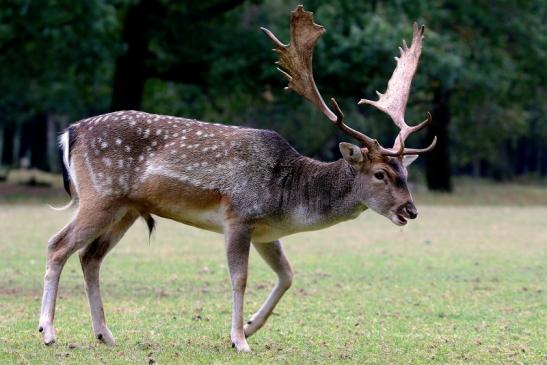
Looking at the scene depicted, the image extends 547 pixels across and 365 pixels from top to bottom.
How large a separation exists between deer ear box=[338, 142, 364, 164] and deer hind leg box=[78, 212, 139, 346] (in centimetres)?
176

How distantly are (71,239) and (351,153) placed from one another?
7.39 ft

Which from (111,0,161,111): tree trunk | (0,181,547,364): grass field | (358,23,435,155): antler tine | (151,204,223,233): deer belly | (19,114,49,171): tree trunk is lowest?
(19,114,49,171): tree trunk

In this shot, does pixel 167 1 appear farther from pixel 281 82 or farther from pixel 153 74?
pixel 281 82

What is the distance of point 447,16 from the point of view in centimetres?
3144

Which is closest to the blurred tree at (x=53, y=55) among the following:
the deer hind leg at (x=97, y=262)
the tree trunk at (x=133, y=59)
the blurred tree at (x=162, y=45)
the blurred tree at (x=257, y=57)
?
the blurred tree at (x=257, y=57)

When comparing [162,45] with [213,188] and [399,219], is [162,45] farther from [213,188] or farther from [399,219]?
[399,219]

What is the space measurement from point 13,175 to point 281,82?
1152cm

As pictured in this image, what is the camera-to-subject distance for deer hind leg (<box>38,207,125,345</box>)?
7926mm

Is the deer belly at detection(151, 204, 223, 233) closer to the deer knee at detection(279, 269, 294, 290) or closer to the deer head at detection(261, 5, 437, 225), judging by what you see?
the deer knee at detection(279, 269, 294, 290)

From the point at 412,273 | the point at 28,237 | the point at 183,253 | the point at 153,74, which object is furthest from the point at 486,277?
the point at 153,74

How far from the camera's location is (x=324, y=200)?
321 inches

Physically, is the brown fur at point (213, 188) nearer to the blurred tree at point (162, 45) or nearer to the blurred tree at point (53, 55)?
the blurred tree at point (53, 55)

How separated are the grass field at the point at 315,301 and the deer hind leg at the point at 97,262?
0.19m

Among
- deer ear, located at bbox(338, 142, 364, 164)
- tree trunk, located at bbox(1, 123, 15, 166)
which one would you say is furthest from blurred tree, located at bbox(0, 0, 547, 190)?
deer ear, located at bbox(338, 142, 364, 164)
